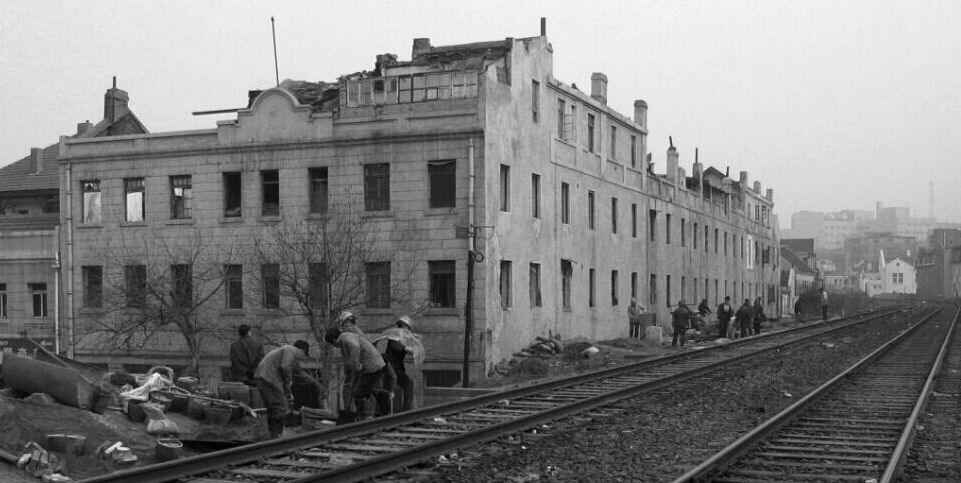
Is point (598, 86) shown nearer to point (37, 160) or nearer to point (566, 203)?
point (566, 203)

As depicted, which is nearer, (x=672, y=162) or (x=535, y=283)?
(x=535, y=283)

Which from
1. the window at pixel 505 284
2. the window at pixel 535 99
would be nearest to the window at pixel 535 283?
the window at pixel 505 284

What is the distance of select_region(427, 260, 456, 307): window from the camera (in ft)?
102

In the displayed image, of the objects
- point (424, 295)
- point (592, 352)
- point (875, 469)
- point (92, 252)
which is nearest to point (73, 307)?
point (92, 252)

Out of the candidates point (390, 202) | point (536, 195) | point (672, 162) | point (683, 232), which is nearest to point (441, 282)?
point (390, 202)

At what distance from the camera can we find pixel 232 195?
34250 mm

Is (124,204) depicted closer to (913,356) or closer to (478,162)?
(478,162)

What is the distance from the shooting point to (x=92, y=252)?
35.5 meters

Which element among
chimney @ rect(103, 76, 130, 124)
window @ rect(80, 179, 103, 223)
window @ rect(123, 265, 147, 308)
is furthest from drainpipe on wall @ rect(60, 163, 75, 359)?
chimney @ rect(103, 76, 130, 124)

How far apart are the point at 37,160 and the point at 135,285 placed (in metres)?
15.8

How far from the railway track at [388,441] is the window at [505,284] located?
1079 cm

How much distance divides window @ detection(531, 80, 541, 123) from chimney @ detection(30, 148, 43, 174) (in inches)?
933

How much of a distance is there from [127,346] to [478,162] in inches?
513

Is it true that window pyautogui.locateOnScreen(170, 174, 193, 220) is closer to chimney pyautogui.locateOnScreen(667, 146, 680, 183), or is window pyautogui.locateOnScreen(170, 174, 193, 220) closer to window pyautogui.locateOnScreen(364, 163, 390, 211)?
window pyautogui.locateOnScreen(364, 163, 390, 211)
